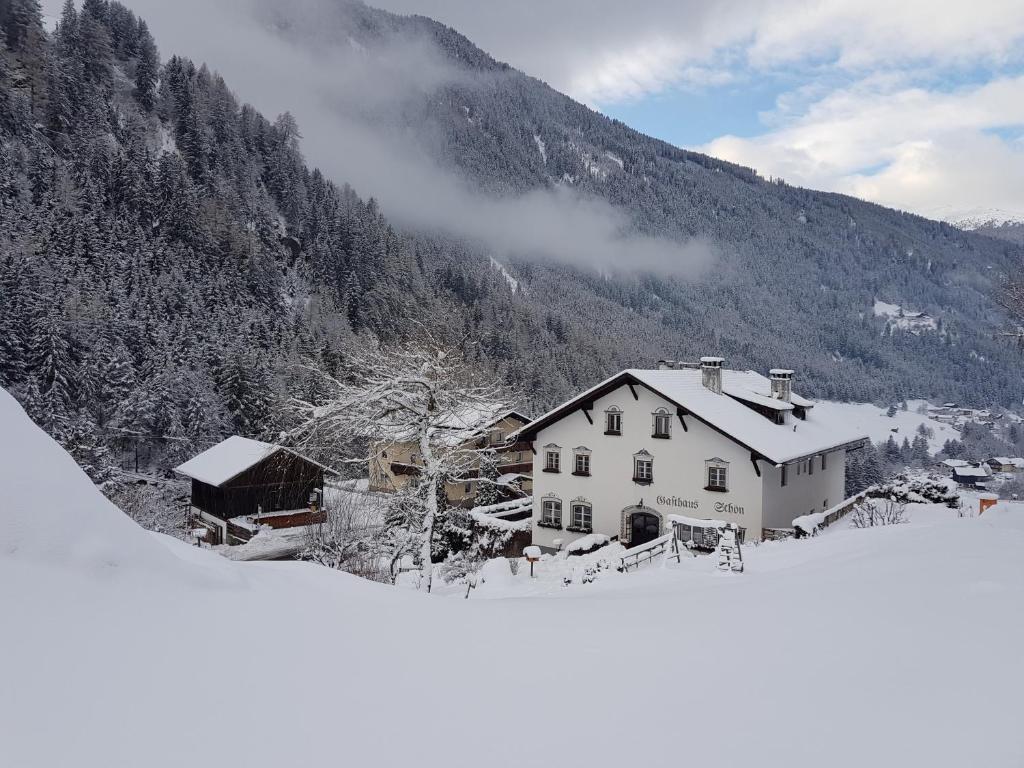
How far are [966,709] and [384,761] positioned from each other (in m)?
3.80

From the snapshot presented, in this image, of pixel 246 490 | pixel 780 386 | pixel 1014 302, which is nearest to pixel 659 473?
pixel 780 386

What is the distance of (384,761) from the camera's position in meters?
3.23

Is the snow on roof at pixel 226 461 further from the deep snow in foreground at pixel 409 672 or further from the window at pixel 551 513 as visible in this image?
the deep snow in foreground at pixel 409 672

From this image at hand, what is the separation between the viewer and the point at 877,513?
2230cm

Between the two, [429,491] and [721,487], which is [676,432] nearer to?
[721,487]

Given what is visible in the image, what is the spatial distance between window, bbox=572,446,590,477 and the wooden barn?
17.5m

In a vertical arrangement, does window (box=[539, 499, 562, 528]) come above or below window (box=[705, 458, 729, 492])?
below

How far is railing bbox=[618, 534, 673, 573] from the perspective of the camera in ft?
60.6

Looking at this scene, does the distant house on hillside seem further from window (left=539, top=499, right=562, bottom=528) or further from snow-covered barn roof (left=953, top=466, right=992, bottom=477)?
window (left=539, top=499, right=562, bottom=528)

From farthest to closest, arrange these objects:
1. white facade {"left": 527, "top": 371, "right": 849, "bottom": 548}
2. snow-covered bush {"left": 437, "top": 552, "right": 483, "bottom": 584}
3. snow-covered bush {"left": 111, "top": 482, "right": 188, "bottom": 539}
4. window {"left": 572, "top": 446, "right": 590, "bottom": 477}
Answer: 1. snow-covered bush {"left": 111, "top": 482, "right": 188, "bottom": 539}
2. window {"left": 572, "top": 446, "right": 590, "bottom": 477}
3. white facade {"left": 527, "top": 371, "right": 849, "bottom": 548}
4. snow-covered bush {"left": 437, "top": 552, "right": 483, "bottom": 584}

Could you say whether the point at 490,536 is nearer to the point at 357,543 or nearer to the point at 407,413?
the point at 357,543

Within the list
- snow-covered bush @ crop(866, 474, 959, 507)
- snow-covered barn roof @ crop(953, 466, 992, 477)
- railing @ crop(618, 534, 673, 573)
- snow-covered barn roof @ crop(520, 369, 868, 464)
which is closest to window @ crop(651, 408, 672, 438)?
snow-covered barn roof @ crop(520, 369, 868, 464)

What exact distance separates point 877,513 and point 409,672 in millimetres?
22605

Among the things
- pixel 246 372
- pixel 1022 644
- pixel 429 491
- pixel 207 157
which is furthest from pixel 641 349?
pixel 1022 644
